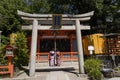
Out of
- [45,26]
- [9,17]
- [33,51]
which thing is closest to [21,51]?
[45,26]

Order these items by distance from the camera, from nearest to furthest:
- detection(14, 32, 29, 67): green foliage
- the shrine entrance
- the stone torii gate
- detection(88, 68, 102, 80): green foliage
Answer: detection(88, 68, 102, 80): green foliage, the stone torii gate, detection(14, 32, 29, 67): green foliage, the shrine entrance

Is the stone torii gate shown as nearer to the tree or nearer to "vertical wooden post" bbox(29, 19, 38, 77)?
"vertical wooden post" bbox(29, 19, 38, 77)

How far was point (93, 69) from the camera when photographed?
15.0 metres

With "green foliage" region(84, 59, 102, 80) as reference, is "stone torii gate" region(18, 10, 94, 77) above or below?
above

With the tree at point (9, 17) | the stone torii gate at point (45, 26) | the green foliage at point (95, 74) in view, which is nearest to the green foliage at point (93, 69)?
the green foliage at point (95, 74)

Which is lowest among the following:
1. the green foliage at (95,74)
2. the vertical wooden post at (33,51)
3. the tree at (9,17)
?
the green foliage at (95,74)

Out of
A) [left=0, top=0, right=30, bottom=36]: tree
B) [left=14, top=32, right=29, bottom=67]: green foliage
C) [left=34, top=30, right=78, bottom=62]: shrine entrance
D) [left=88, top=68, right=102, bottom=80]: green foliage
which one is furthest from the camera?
[left=0, top=0, right=30, bottom=36]: tree

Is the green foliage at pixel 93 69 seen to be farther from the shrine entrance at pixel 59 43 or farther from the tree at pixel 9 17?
the tree at pixel 9 17

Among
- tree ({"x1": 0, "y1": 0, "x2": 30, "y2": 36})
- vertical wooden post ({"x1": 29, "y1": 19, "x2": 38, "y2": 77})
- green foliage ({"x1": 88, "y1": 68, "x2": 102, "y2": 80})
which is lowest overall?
green foliage ({"x1": 88, "y1": 68, "x2": 102, "y2": 80})

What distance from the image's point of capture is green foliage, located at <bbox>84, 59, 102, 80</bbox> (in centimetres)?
1474

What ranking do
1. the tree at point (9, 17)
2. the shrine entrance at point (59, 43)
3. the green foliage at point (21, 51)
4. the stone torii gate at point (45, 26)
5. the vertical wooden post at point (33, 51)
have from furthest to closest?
the tree at point (9, 17) < the shrine entrance at point (59, 43) < the green foliage at point (21, 51) < the stone torii gate at point (45, 26) < the vertical wooden post at point (33, 51)

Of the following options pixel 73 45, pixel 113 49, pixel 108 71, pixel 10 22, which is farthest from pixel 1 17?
pixel 108 71

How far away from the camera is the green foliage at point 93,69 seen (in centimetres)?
1474

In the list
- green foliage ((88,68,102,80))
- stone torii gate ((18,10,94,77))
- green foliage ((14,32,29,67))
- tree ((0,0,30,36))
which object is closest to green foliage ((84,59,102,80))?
green foliage ((88,68,102,80))
